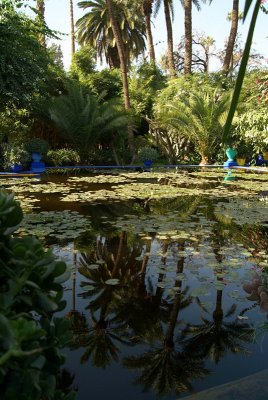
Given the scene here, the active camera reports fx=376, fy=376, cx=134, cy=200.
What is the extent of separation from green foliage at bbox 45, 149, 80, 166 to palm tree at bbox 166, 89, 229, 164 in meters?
4.66

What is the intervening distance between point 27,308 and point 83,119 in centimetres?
1560

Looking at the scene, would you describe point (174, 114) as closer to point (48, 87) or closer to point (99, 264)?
point (48, 87)

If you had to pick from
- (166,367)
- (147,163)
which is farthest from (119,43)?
(166,367)

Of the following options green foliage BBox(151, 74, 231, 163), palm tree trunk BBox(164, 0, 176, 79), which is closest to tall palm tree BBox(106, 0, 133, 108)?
green foliage BBox(151, 74, 231, 163)

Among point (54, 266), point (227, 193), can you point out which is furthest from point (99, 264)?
point (227, 193)

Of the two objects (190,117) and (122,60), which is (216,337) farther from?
(190,117)

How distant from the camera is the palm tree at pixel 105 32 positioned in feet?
94.2

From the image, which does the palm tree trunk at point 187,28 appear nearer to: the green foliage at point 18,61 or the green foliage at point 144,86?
the green foliage at point 144,86

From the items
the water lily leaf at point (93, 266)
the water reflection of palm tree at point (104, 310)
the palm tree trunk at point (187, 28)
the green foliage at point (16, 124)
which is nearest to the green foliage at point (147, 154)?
the green foliage at point (16, 124)

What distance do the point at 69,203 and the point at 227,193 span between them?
12.2 ft

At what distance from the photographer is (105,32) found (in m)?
29.5

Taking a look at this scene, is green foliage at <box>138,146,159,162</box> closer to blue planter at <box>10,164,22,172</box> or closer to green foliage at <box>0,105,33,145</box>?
green foliage at <box>0,105,33,145</box>

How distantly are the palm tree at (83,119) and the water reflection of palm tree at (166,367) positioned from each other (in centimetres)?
1407

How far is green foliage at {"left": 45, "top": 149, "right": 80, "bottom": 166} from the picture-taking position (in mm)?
15523
